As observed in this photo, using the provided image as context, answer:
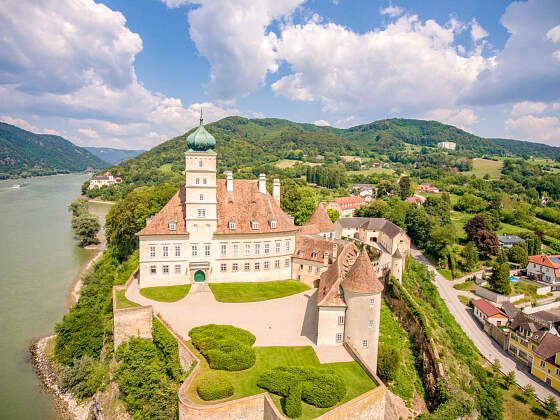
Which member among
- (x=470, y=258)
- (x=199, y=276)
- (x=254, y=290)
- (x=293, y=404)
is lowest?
(x=470, y=258)

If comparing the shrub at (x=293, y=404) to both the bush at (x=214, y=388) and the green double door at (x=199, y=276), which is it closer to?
the bush at (x=214, y=388)

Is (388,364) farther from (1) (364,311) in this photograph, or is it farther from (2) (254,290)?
(2) (254,290)

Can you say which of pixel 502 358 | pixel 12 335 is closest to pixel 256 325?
pixel 12 335

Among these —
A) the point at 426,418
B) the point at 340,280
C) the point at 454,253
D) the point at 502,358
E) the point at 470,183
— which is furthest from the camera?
the point at 470,183

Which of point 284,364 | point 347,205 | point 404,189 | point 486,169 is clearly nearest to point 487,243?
point 347,205

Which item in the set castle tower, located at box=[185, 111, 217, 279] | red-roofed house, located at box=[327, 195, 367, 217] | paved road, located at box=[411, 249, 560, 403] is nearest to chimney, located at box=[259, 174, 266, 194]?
castle tower, located at box=[185, 111, 217, 279]

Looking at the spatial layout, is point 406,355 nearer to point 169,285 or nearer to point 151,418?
point 151,418

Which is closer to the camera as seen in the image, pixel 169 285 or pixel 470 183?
pixel 169 285
